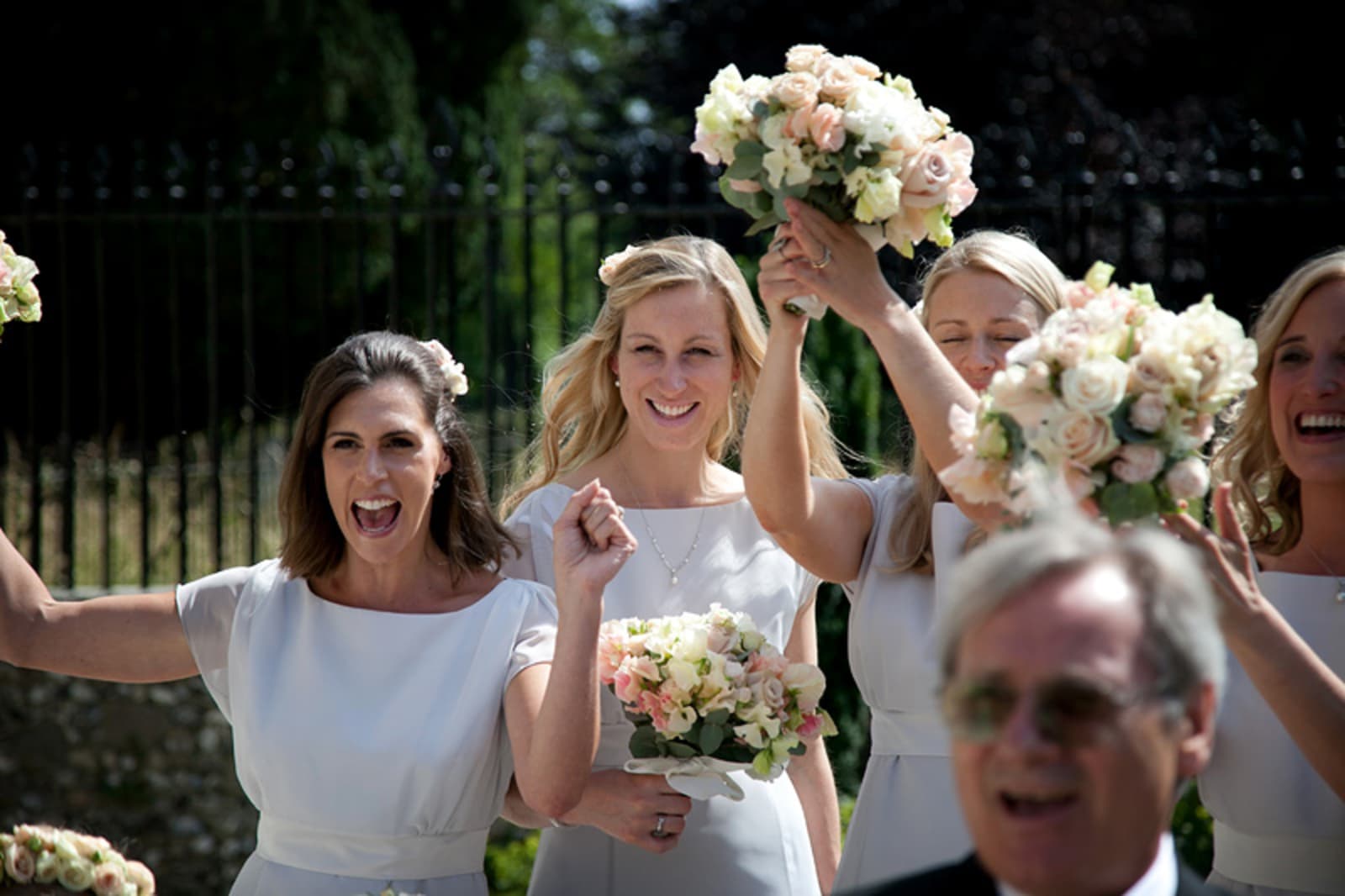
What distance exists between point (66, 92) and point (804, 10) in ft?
34.4

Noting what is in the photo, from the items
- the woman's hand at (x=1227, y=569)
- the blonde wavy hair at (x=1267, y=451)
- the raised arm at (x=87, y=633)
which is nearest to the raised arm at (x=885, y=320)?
the woman's hand at (x=1227, y=569)

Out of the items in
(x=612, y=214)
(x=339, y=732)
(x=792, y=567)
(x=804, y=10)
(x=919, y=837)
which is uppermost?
(x=804, y=10)

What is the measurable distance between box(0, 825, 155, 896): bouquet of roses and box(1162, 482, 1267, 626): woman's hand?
7.61 feet

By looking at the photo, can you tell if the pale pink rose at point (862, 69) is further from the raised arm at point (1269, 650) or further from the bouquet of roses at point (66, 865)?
the bouquet of roses at point (66, 865)

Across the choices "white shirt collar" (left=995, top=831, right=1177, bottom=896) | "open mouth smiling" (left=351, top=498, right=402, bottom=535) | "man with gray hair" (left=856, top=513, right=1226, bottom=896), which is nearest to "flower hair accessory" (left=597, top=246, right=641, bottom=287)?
"open mouth smiling" (left=351, top=498, right=402, bottom=535)

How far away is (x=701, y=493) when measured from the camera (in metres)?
4.66

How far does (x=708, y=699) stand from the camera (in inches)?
144

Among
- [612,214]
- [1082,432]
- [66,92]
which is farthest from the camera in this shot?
[66,92]

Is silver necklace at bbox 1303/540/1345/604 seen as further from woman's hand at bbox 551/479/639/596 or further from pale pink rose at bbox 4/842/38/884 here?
pale pink rose at bbox 4/842/38/884

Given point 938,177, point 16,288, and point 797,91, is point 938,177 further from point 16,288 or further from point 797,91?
point 16,288

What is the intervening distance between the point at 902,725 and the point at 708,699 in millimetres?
606

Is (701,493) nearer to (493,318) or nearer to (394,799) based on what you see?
(394,799)

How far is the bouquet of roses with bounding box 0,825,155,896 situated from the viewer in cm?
323

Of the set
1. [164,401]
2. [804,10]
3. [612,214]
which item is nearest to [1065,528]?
[612,214]
